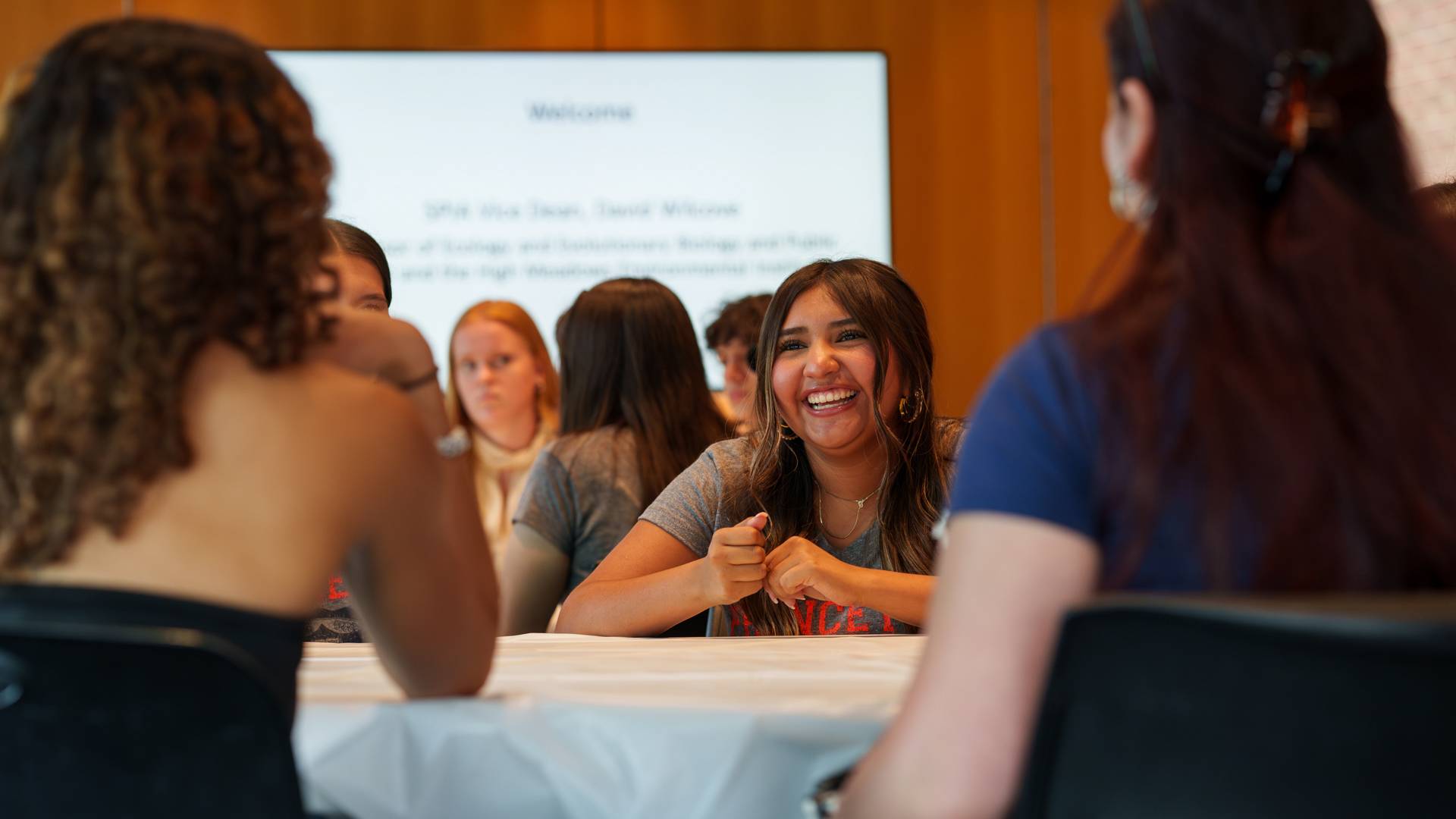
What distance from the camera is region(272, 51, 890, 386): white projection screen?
4.99m

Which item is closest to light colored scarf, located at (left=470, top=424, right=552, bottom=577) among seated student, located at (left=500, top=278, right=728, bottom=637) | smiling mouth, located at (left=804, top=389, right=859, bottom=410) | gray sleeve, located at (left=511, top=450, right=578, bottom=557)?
seated student, located at (left=500, top=278, right=728, bottom=637)

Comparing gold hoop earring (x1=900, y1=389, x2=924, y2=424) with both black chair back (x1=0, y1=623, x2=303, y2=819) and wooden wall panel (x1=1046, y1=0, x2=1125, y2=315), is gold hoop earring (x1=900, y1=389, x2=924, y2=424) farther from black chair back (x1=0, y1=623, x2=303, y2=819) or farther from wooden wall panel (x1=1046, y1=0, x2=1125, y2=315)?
wooden wall panel (x1=1046, y1=0, x2=1125, y2=315)

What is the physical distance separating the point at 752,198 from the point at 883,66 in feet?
2.51

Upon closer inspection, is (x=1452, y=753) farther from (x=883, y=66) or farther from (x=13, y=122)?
(x=883, y=66)

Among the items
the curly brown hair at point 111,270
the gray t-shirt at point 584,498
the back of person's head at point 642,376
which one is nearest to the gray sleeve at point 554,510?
the gray t-shirt at point 584,498

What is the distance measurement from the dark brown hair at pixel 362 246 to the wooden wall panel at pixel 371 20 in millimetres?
2693

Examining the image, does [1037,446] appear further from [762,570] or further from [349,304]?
[349,304]

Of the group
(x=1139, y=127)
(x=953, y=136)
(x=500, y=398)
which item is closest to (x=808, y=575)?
(x=1139, y=127)

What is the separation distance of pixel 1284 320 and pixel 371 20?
15.7ft

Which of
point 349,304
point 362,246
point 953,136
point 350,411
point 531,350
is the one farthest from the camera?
point 953,136

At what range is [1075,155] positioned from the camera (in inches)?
214

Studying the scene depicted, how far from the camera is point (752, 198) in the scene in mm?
5117

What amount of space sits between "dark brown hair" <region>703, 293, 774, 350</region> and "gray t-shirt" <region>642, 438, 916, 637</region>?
63.5 inches

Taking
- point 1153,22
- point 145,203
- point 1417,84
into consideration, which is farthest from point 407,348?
point 1417,84
